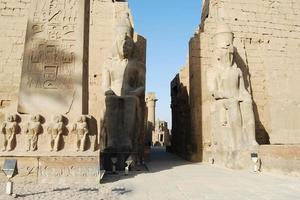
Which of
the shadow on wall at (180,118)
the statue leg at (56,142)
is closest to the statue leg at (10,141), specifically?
the statue leg at (56,142)

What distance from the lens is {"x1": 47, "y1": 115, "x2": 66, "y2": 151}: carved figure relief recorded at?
545 centimetres

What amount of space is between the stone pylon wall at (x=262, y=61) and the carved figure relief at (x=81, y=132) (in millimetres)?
5415

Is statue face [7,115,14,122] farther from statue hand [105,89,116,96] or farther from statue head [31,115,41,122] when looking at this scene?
statue hand [105,89,116,96]

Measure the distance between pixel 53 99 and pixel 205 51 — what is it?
6.17 meters

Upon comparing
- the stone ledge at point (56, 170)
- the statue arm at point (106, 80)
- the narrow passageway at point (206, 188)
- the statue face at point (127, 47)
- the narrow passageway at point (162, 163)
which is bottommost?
the narrow passageway at point (162, 163)

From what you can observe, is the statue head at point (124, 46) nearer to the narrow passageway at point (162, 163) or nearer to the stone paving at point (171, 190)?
the narrow passageway at point (162, 163)

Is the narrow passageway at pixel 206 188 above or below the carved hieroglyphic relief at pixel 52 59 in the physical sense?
below

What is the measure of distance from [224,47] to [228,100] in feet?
5.13

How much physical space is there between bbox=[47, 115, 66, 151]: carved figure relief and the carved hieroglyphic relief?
28cm

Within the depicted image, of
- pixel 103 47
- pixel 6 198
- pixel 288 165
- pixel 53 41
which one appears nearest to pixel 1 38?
pixel 103 47

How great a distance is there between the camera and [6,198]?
4.04 m

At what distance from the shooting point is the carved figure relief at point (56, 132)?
215 inches

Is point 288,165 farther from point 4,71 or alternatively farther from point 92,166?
point 4,71

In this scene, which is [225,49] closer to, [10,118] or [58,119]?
[58,119]
